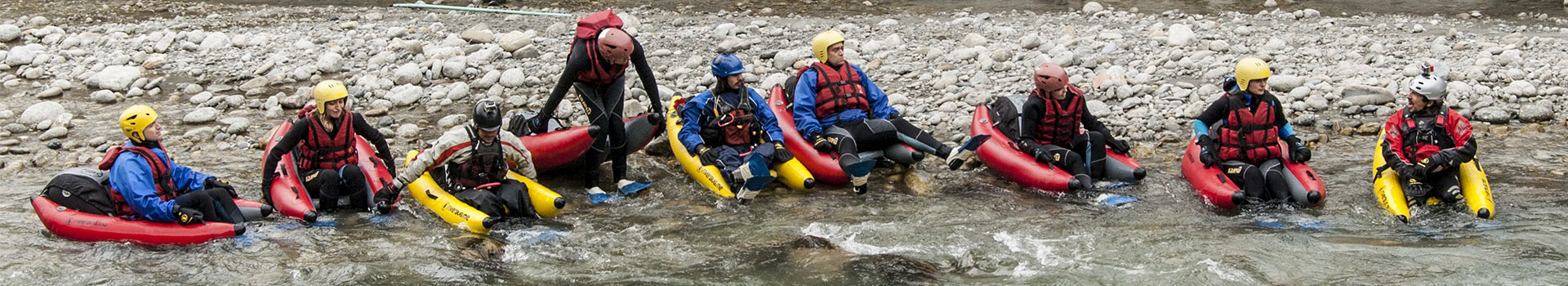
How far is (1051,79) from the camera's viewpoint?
735 cm

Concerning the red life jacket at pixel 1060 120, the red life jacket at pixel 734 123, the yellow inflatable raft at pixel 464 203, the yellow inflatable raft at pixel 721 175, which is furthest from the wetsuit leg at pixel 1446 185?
the yellow inflatable raft at pixel 464 203

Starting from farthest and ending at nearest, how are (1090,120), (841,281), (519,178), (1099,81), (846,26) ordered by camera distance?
(846,26) → (1099,81) → (1090,120) → (519,178) → (841,281)

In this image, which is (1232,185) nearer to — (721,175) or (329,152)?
(721,175)

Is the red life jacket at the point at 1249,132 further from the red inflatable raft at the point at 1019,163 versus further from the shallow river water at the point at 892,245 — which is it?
the red inflatable raft at the point at 1019,163

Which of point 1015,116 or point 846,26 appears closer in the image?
point 1015,116

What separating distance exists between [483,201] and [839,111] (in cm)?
241

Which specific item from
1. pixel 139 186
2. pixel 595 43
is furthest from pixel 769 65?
pixel 139 186

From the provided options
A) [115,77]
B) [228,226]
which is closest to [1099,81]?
[228,226]

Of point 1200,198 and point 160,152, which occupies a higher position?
point 160,152

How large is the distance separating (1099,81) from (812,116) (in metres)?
3.12

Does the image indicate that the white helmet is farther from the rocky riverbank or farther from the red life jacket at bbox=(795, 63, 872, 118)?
the red life jacket at bbox=(795, 63, 872, 118)

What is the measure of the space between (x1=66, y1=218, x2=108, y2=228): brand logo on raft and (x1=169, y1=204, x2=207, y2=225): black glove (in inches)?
15.3

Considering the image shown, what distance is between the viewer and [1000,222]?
22.7 feet

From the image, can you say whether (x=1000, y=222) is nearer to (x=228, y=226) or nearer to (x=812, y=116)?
(x=812, y=116)
